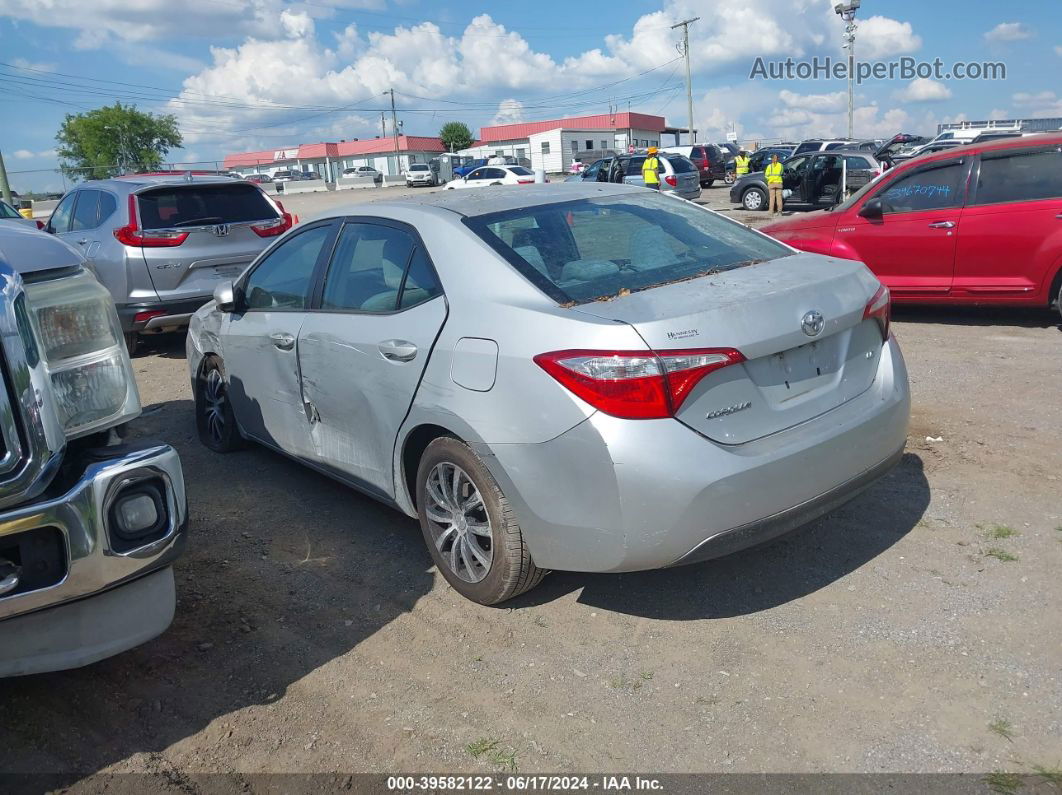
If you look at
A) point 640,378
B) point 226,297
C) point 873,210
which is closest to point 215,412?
point 226,297

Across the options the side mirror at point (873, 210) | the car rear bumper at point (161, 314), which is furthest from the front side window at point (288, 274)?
the side mirror at point (873, 210)

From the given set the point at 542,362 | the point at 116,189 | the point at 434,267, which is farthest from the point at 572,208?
the point at 116,189

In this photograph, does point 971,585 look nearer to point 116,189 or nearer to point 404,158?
point 116,189

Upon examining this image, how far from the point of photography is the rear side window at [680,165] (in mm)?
25677

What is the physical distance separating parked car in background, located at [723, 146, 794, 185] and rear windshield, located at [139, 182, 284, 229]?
2521cm

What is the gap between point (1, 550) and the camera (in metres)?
2.54

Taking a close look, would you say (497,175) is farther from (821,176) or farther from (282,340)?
(282,340)

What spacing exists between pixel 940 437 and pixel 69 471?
4621 mm

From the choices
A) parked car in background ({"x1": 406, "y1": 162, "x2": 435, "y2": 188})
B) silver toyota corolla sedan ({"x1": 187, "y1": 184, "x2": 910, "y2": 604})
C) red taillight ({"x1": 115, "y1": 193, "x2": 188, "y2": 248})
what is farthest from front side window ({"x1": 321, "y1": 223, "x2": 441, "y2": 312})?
parked car in background ({"x1": 406, "y1": 162, "x2": 435, "y2": 188})

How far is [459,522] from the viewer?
359 cm

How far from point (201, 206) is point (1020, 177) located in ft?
25.2

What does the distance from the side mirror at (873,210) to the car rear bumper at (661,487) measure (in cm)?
564

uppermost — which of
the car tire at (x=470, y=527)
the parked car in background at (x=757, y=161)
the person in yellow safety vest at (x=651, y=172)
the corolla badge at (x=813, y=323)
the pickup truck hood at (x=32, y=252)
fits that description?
the parked car in background at (x=757, y=161)

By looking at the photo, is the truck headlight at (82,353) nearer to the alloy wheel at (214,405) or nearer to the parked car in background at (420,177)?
the alloy wheel at (214,405)
